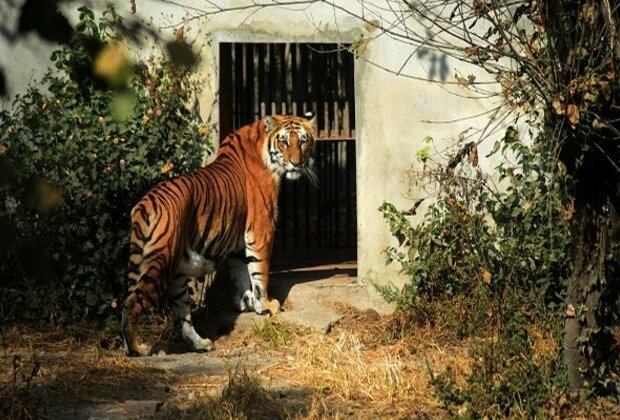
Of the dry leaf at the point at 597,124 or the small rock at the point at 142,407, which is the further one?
the small rock at the point at 142,407

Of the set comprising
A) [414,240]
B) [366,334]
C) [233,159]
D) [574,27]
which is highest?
[574,27]

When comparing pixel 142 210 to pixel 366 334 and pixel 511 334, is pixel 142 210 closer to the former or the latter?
pixel 366 334

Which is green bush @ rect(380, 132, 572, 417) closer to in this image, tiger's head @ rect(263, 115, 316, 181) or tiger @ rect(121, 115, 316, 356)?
tiger's head @ rect(263, 115, 316, 181)

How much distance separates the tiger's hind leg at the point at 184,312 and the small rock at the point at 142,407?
1.82 meters

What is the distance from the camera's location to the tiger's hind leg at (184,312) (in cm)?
815

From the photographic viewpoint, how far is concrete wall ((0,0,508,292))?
29.4 feet

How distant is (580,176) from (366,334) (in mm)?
3142

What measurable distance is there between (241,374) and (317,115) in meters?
5.47

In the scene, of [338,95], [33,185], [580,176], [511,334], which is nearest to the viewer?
[33,185]

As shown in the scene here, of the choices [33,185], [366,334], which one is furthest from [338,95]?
[33,185]

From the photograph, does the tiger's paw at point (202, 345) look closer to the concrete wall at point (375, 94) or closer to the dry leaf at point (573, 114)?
the concrete wall at point (375, 94)

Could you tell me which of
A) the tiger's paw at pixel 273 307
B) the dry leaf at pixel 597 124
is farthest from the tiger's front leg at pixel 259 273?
the dry leaf at pixel 597 124

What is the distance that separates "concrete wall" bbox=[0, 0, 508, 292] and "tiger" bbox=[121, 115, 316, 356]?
43 cm

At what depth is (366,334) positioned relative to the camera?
8.52 m
